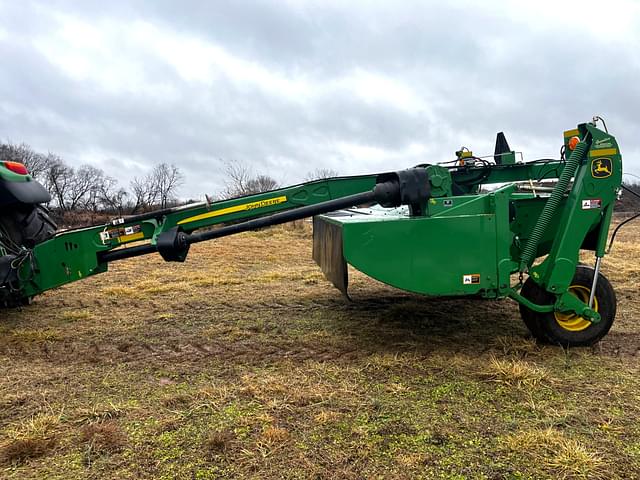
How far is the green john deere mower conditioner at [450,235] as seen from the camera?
3764mm

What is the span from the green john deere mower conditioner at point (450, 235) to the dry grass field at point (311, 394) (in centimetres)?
48

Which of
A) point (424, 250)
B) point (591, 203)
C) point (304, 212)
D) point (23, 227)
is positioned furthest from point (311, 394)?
point (23, 227)

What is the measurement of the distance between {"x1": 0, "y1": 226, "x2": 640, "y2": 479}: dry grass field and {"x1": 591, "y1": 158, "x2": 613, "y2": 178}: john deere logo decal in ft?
4.84

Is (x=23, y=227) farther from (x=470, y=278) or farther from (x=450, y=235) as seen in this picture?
(x=470, y=278)

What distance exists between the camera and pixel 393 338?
4.38 meters

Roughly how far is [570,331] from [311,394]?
2.38 metres

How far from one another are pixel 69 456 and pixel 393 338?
2783 mm

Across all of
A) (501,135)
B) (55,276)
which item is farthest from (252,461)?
(501,135)

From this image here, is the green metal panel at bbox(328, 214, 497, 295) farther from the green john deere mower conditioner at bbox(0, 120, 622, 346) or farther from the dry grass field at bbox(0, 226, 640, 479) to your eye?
the dry grass field at bbox(0, 226, 640, 479)

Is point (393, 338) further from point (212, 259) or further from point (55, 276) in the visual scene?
point (212, 259)

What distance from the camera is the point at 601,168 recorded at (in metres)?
3.87

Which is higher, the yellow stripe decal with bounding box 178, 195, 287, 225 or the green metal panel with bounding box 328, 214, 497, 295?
the yellow stripe decal with bounding box 178, 195, 287, 225

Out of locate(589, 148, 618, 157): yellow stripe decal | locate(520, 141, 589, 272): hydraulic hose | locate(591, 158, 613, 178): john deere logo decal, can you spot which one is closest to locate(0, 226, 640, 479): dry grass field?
locate(520, 141, 589, 272): hydraulic hose

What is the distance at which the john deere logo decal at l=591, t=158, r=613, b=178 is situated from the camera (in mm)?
3871
